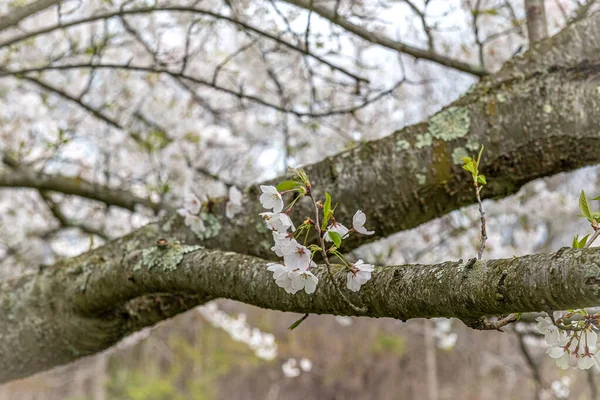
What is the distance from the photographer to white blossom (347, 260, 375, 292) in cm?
77

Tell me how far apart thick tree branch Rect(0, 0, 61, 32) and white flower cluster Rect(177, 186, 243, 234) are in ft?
2.09

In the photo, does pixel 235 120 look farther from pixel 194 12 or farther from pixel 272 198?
pixel 272 198

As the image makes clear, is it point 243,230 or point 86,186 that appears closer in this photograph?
point 243,230

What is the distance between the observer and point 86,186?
2.43 m

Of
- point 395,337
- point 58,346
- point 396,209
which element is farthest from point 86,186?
point 395,337

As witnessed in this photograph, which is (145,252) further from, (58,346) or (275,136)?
(275,136)

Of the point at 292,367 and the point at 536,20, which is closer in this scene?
the point at 536,20

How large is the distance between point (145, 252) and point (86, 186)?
1400mm

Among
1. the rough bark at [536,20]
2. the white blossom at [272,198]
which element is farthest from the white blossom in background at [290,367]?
the white blossom at [272,198]

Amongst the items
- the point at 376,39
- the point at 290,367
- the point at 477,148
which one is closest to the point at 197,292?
the point at 477,148

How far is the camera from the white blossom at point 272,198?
806 millimetres

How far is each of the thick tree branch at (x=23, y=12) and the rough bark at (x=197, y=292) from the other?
646 millimetres

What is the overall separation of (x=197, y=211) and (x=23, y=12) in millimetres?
722

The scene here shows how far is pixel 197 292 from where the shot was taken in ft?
3.46
